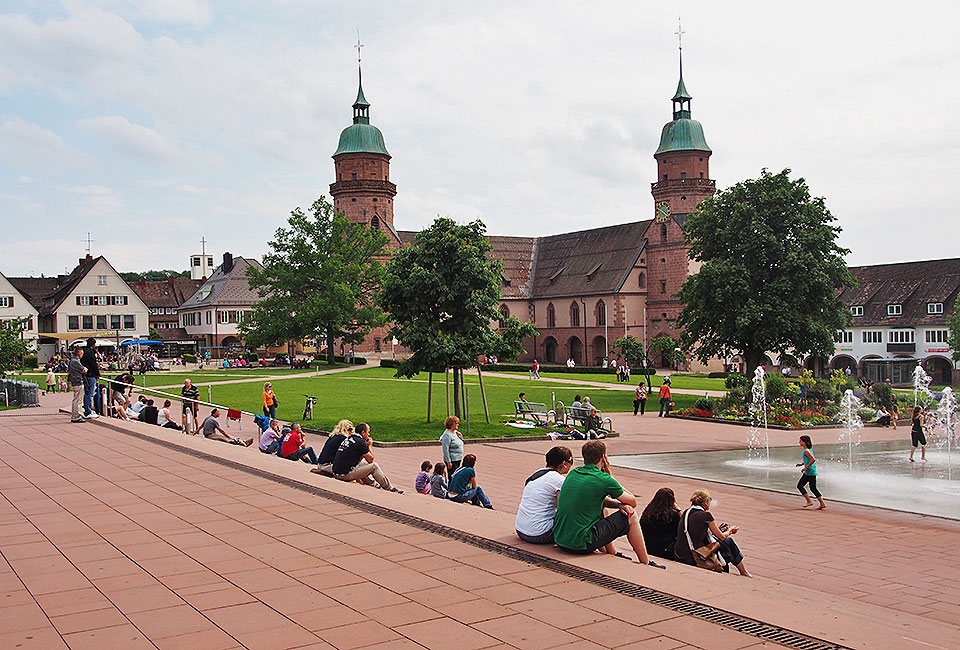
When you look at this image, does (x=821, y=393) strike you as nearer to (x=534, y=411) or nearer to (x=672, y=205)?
(x=534, y=411)

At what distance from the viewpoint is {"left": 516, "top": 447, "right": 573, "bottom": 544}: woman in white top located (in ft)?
29.5

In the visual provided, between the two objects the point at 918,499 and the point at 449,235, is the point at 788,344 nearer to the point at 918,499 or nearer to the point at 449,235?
the point at 449,235

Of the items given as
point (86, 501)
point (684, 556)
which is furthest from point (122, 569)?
point (684, 556)

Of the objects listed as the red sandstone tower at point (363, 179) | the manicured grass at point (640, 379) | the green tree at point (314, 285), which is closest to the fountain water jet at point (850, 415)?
the manicured grass at point (640, 379)

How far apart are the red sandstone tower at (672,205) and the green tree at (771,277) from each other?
45579 millimetres

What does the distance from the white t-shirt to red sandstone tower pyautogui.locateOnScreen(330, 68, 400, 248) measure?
88705mm

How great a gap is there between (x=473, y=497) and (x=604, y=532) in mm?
5029

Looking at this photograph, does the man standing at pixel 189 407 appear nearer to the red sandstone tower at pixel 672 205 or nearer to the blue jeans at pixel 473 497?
the blue jeans at pixel 473 497

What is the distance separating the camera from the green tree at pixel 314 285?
69562 millimetres

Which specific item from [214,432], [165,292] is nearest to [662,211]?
[165,292]

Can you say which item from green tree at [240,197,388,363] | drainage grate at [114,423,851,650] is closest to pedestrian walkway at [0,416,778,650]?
drainage grate at [114,423,851,650]

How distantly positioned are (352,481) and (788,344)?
1413 inches

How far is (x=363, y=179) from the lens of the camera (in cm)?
9694

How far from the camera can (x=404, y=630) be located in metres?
6.29
